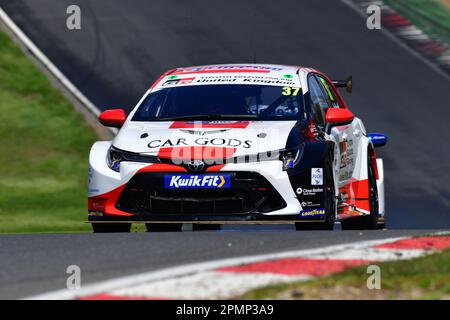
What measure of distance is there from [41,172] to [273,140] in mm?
9592

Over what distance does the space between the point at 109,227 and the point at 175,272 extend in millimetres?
3977

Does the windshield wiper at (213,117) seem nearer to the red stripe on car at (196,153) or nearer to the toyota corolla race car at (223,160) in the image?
the toyota corolla race car at (223,160)

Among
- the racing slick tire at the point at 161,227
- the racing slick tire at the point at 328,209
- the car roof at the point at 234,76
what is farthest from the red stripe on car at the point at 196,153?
the racing slick tire at the point at 161,227

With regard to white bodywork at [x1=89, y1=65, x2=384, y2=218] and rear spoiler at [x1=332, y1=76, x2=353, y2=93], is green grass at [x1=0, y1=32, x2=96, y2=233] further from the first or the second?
white bodywork at [x1=89, y1=65, x2=384, y2=218]

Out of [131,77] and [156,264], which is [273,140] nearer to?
[156,264]

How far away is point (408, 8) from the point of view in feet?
89.6

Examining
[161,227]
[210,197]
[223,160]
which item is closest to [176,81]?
[161,227]

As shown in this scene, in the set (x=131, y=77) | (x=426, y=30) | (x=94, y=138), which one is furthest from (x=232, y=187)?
(x=426, y=30)

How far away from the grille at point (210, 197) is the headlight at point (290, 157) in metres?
0.23

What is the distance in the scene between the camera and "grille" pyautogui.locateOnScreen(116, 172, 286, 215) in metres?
10.6

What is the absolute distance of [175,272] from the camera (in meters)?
7.49

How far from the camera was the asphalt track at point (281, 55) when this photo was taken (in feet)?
63.3

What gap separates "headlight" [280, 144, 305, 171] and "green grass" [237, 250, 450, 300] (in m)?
3.20

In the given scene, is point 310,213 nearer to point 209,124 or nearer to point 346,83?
point 209,124
